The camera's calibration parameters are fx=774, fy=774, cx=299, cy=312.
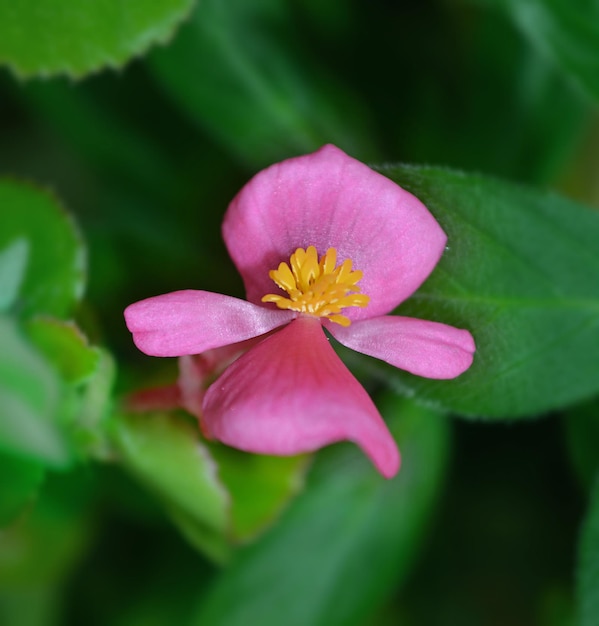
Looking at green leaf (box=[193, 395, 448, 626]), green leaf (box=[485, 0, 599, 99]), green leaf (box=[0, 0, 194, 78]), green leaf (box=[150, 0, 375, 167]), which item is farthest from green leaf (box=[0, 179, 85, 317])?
green leaf (box=[485, 0, 599, 99])

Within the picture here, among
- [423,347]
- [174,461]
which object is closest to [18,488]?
[174,461]

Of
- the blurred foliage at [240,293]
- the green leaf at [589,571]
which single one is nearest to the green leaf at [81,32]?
the blurred foliage at [240,293]

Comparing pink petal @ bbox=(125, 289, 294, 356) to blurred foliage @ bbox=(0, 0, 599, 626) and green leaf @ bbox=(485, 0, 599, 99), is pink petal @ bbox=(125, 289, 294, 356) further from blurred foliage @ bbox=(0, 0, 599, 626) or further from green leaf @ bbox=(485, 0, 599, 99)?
green leaf @ bbox=(485, 0, 599, 99)

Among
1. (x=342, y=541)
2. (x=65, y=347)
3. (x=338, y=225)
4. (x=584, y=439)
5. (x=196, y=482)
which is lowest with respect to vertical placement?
(x=342, y=541)

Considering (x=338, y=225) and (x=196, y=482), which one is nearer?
(x=338, y=225)

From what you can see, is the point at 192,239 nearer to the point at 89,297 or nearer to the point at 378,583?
the point at 89,297

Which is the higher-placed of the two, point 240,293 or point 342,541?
point 240,293

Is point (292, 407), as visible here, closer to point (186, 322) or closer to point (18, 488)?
point (186, 322)
